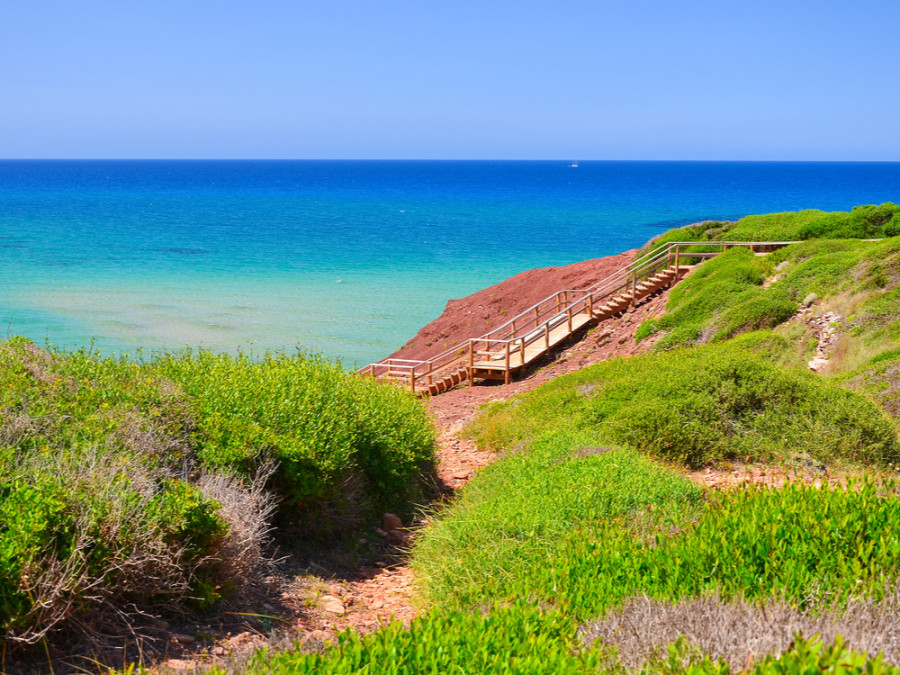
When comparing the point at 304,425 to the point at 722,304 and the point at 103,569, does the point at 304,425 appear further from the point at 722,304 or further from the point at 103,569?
the point at 722,304

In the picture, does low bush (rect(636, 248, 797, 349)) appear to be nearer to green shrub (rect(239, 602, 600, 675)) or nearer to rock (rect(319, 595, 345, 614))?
rock (rect(319, 595, 345, 614))

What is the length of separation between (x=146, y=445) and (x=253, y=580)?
1.73 m

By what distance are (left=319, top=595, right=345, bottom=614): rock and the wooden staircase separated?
14377 millimetres

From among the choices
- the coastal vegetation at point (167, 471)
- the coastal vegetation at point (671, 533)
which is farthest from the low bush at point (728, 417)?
the coastal vegetation at point (167, 471)

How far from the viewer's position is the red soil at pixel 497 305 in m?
30.6

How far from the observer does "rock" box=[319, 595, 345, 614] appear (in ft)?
22.4

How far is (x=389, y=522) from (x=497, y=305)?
2360 cm

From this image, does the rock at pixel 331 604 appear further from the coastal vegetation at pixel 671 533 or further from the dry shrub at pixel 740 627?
the dry shrub at pixel 740 627

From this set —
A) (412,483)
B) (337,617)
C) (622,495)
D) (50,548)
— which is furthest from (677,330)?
(50,548)

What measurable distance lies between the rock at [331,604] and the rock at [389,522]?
2141 mm

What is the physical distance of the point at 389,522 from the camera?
924cm

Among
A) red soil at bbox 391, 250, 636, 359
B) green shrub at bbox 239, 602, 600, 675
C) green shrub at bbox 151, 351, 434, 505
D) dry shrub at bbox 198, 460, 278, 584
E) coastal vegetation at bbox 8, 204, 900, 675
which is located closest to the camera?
green shrub at bbox 239, 602, 600, 675

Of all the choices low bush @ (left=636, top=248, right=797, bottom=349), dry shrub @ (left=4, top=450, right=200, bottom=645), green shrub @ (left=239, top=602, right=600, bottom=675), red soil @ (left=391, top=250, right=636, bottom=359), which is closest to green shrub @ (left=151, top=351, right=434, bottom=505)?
dry shrub @ (left=4, top=450, right=200, bottom=645)

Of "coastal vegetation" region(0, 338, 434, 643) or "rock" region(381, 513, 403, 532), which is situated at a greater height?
"coastal vegetation" region(0, 338, 434, 643)
